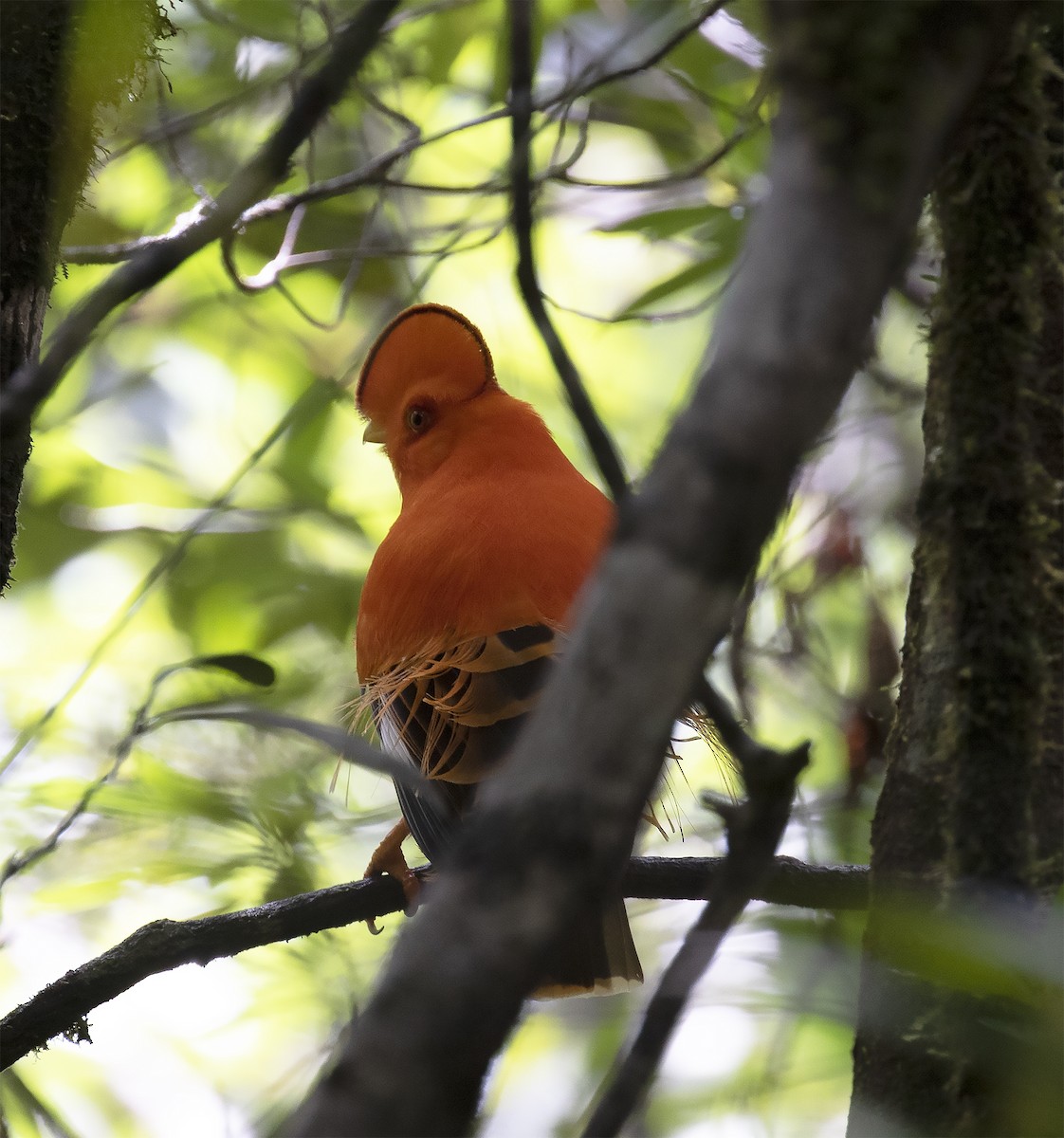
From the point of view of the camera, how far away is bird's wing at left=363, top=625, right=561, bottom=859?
1562mm

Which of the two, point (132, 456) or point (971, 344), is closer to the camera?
point (971, 344)

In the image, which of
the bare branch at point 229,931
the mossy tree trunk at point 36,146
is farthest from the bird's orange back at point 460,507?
the mossy tree trunk at point 36,146

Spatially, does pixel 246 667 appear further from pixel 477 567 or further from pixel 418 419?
pixel 418 419

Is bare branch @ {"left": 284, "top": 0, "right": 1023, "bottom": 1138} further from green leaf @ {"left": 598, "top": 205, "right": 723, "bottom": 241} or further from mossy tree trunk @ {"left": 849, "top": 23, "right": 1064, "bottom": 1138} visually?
green leaf @ {"left": 598, "top": 205, "right": 723, "bottom": 241}

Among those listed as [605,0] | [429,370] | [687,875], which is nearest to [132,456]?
[429,370]

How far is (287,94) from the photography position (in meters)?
2.69

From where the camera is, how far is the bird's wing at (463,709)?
1.56 meters

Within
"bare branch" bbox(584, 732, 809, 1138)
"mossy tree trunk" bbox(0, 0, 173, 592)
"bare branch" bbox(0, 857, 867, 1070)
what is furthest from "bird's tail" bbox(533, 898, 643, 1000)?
"bare branch" bbox(584, 732, 809, 1138)

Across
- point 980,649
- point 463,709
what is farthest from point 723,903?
point 463,709

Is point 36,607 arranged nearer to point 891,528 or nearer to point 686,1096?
point 891,528

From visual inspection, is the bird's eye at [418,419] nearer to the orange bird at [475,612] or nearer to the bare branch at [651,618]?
the orange bird at [475,612]

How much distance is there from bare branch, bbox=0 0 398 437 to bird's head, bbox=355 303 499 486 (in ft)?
4.13

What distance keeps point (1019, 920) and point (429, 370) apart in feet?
5.16

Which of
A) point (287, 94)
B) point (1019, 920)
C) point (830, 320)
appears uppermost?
point (287, 94)
